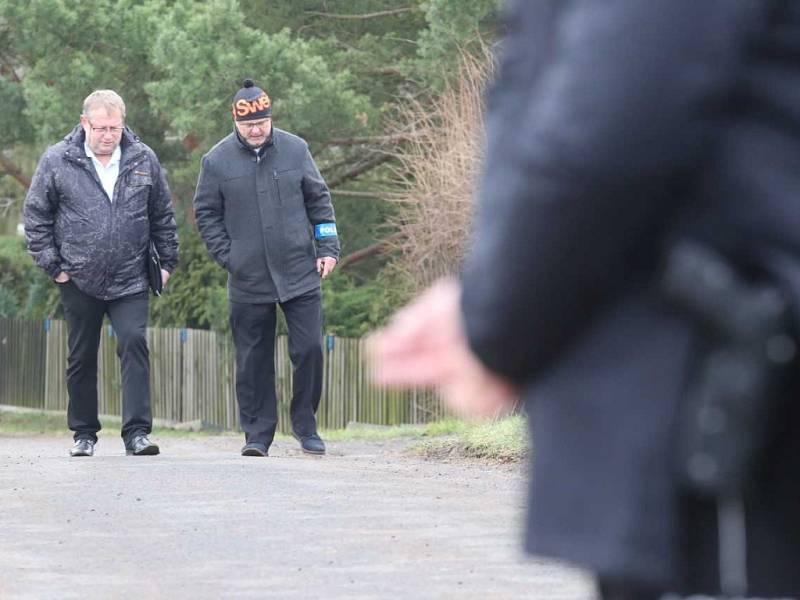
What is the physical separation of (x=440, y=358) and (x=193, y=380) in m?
25.2

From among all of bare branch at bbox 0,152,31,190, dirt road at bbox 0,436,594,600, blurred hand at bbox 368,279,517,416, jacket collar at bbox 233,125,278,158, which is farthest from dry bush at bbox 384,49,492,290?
blurred hand at bbox 368,279,517,416

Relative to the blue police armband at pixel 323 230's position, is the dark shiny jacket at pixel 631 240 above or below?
below

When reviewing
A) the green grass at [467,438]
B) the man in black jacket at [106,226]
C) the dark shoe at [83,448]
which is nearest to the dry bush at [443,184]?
the green grass at [467,438]

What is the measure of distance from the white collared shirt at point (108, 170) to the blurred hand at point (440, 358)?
894 cm

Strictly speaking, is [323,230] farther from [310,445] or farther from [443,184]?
[443,184]

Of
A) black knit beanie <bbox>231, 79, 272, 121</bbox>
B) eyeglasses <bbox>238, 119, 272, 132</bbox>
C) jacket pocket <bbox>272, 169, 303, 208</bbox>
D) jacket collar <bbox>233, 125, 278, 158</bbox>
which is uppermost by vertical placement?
black knit beanie <bbox>231, 79, 272, 121</bbox>

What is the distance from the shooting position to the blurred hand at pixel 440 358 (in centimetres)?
221

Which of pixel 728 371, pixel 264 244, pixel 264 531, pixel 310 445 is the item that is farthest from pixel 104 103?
Result: pixel 728 371

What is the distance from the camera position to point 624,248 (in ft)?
6.79


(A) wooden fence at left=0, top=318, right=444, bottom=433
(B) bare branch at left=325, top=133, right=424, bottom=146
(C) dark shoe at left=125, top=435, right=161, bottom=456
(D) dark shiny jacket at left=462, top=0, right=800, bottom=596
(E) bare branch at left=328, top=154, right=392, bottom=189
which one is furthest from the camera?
(E) bare branch at left=328, top=154, right=392, bottom=189

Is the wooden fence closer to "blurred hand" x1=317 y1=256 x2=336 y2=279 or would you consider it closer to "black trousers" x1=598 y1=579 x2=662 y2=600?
"blurred hand" x1=317 y1=256 x2=336 y2=279

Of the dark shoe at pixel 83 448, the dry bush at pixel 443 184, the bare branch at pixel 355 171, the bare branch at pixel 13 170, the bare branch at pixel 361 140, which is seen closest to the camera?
the dark shoe at pixel 83 448

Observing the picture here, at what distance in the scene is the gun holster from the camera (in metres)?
2.02

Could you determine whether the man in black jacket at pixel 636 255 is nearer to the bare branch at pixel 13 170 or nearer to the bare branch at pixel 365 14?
the bare branch at pixel 365 14
